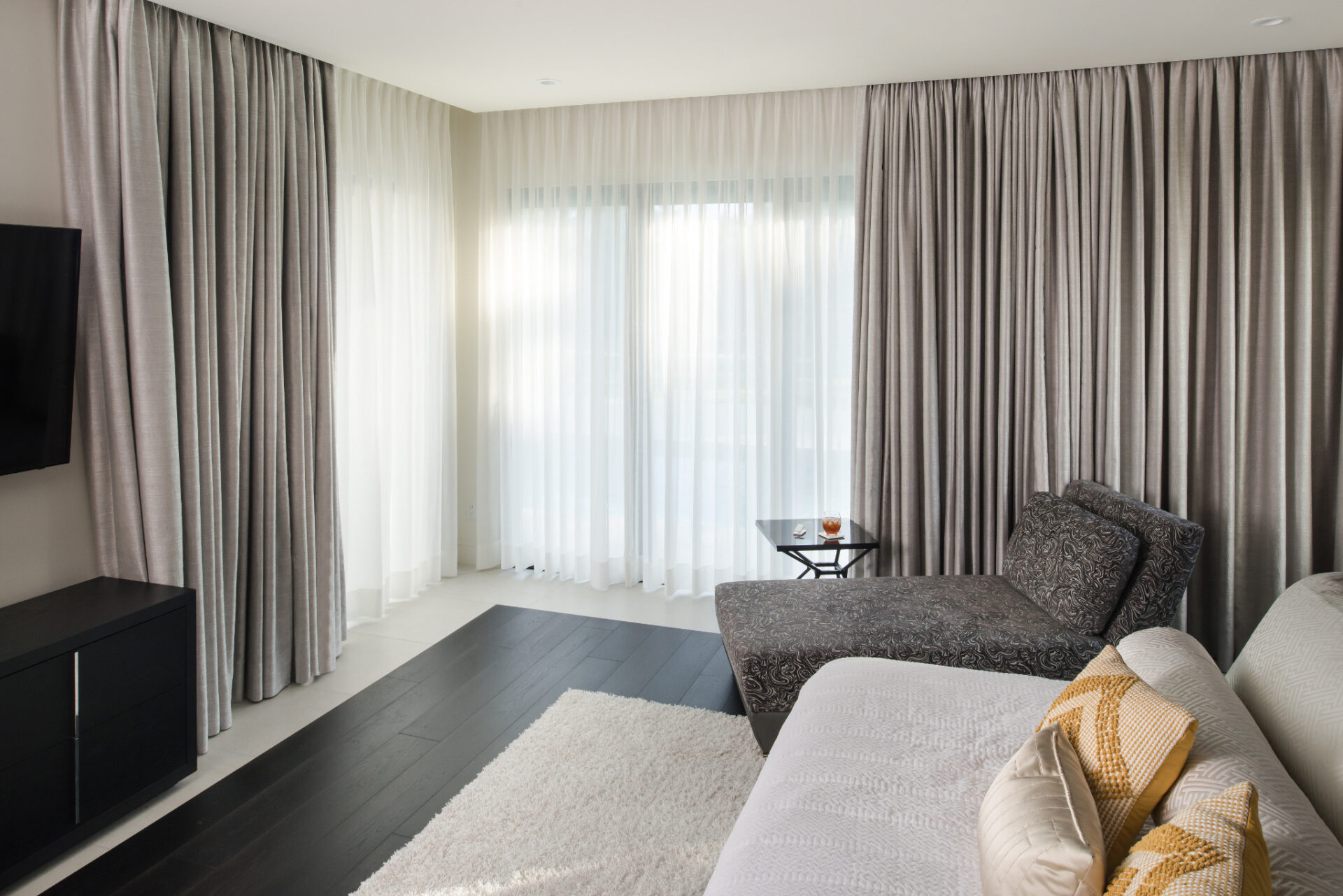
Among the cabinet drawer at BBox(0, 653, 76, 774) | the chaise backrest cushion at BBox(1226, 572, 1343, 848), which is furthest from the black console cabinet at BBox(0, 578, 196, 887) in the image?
the chaise backrest cushion at BBox(1226, 572, 1343, 848)

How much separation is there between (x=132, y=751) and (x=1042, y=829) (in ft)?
8.16

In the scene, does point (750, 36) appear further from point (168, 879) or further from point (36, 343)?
point (168, 879)

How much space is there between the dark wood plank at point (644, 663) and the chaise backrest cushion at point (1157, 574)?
5.77ft

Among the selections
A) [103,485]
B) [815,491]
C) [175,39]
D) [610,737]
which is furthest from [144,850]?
[815,491]

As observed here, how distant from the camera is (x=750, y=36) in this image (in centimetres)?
328

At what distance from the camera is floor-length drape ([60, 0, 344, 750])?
271 cm

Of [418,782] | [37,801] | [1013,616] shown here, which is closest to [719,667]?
[1013,616]

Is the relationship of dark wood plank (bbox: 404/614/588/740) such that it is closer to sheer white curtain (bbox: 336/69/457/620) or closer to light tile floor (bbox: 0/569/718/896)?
light tile floor (bbox: 0/569/718/896)

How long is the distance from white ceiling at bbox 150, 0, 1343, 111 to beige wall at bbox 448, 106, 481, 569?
0.97 metres

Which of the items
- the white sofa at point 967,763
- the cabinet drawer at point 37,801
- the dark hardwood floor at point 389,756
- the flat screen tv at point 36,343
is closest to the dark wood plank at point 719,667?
the dark hardwood floor at point 389,756

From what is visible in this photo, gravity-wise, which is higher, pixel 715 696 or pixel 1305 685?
pixel 1305 685

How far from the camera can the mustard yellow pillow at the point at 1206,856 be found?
1.05m

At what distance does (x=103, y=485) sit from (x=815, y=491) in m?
3.11

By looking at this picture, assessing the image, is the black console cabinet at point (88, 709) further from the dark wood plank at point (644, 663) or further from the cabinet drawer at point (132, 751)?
the dark wood plank at point (644, 663)
